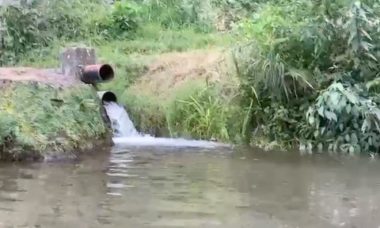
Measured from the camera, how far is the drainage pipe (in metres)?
13.1

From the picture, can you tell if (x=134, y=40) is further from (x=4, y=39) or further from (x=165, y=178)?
(x=165, y=178)

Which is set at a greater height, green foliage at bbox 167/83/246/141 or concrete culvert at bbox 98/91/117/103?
concrete culvert at bbox 98/91/117/103

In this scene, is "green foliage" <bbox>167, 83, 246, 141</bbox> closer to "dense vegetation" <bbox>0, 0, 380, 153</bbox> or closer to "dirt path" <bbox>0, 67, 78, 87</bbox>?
"dense vegetation" <bbox>0, 0, 380, 153</bbox>

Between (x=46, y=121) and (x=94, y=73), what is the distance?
202cm

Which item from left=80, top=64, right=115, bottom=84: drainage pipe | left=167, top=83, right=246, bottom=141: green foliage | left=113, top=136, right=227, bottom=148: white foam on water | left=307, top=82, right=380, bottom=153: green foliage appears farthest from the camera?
left=80, top=64, right=115, bottom=84: drainage pipe

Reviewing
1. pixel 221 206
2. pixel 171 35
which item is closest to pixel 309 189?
pixel 221 206

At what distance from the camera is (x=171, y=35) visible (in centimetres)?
1758

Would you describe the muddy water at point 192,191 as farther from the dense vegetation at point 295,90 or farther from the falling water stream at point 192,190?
the dense vegetation at point 295,90

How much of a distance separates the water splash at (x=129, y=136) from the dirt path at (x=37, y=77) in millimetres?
949

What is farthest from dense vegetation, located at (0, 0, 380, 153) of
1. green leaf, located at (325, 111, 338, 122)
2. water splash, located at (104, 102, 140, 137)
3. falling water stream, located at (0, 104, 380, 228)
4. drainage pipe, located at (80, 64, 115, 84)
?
drainage pipe, located at (80, 64, 115, 84)

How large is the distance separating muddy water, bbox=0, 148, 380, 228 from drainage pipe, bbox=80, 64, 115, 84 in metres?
1.87

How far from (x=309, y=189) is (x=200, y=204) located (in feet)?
5.14

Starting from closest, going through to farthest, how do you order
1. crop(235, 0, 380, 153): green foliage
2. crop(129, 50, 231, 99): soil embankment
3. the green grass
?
crop(235, 0, 380, 153): green foliage < the green grass < crop(129, 50, 231, 99): soil embankment

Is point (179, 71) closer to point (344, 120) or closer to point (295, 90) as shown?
point (295, 90)
